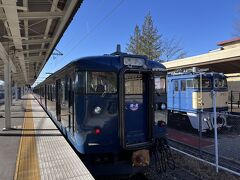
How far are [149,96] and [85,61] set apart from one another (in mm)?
1652

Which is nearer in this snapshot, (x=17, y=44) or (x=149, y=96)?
(x=149, y=96)

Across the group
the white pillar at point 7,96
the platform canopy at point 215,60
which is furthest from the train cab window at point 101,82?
the platform canopy at point 215,60

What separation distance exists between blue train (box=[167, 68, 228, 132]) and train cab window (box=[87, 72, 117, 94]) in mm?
8106

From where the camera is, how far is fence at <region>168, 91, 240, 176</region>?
8.06m

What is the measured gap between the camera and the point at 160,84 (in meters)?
6.92

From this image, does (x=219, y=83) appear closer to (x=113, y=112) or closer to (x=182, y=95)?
(x=182, y=95)

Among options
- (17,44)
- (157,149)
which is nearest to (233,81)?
(17,44)

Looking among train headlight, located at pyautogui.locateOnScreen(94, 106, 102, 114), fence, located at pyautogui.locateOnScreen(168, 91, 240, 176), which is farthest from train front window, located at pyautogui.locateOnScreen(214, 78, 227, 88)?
train headlight, located at pyautogui.locateOnScreen(94, 106, 102, 114)

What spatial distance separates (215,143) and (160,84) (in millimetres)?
2280

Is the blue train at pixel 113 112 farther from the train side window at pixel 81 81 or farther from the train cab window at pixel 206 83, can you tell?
the train cab window at pixel 206 83

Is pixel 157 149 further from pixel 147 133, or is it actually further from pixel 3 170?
pixel 3 170

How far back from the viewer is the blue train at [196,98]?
550 inches

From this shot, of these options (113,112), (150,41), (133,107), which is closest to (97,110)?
(113,112)

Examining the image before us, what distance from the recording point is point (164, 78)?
7004 mm
